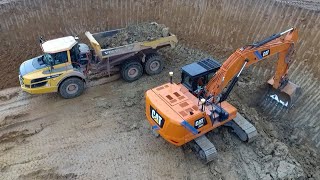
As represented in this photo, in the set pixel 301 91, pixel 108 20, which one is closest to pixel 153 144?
pixel 301 91

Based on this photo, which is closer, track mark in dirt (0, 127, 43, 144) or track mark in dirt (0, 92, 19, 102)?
track mark in dirt (0, 127, 43, 144)

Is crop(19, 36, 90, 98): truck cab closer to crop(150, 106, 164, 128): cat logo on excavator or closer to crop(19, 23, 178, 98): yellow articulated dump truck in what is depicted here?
crop(19, 23, 178, 98): yellow articulated dump truck

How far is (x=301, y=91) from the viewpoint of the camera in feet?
36.7

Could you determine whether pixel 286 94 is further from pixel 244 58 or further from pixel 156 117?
pixel 156 117

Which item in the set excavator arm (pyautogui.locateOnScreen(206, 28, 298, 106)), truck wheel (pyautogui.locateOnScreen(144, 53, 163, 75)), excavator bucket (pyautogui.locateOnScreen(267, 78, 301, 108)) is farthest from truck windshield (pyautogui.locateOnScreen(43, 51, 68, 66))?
excavator bucket (pyautogui.locateOnScreen(267, 78, 301, 108))

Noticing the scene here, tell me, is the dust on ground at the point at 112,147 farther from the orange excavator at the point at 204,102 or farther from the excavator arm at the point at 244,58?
the excavator arm at the point at 244,58

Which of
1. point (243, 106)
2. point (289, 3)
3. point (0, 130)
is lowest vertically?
point (0, 130)

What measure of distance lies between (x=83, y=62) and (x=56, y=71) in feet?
3.41

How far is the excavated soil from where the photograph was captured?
29.5 feet

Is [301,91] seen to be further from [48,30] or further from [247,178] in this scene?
[48,30]

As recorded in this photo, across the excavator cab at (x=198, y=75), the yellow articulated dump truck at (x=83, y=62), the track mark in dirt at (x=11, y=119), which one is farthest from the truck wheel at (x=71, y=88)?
the excavator cab at (x=198, y=75)

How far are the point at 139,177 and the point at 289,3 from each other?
8.33 metres

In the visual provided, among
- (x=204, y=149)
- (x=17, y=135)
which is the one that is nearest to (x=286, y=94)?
(x=204, y=149)

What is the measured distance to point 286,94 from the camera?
1085cm
